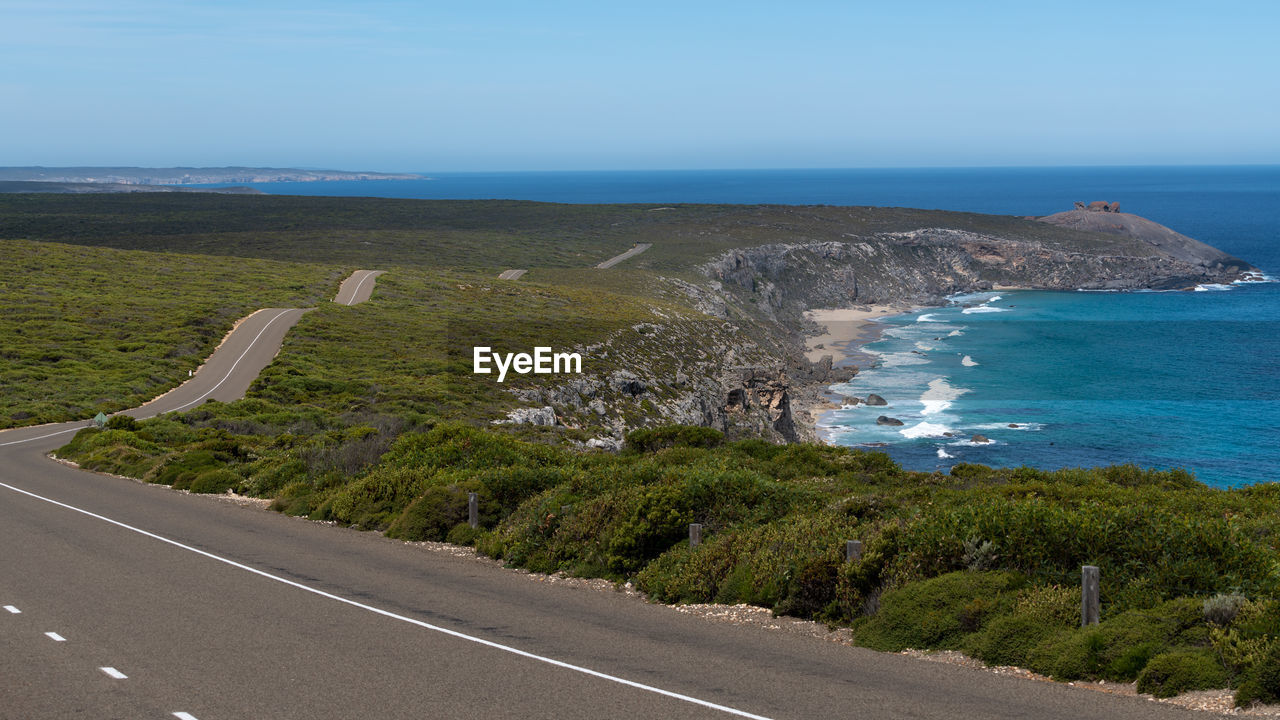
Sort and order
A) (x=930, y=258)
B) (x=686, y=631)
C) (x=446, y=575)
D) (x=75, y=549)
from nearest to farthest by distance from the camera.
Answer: (x=686, y=631) < (x=446, y=575) < (x=75, y=549) < (x=930, y=258)

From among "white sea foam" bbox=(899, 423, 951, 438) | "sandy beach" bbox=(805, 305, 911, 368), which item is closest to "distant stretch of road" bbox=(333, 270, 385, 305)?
"sandy beach" bbox=(805, 305, 911, 368)

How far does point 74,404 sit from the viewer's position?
158 ft

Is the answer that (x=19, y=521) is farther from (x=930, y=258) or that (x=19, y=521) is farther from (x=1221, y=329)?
(x=930, y=258)

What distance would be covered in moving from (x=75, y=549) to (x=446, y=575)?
308 inches

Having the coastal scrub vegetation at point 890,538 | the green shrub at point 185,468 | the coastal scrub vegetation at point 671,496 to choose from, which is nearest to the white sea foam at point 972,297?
the coastal scrub vegetation at point 671,496

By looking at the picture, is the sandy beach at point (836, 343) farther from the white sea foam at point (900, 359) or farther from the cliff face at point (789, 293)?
the white sea foam at point (900, 359)

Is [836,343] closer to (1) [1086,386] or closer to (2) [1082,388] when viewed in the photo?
(1) [1086,386]

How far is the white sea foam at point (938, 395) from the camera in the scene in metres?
73.2

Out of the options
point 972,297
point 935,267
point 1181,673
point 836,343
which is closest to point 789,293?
point 836,343

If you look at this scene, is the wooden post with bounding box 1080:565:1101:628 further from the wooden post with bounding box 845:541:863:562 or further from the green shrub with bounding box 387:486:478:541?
the green shrub with bounding box 387:486:478:541

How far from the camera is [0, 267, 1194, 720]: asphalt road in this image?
995 centimetres

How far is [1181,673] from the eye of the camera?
9.88m

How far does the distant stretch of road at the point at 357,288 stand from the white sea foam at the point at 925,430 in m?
48.7

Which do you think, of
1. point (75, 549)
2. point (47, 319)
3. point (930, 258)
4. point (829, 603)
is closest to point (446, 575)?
point (829, 603)
